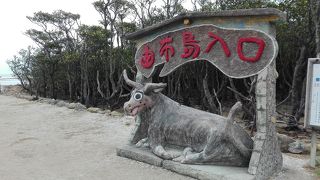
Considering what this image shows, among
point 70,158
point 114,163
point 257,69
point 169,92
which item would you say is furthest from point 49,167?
point 169,92

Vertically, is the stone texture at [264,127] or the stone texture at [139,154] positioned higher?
the stone texture at [264,127]

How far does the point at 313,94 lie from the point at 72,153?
14.2ft

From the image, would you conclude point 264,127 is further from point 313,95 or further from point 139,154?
point 139,154

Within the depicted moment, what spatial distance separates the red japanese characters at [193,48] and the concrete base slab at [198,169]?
1.54 meters

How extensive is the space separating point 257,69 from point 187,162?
1705 millimetres

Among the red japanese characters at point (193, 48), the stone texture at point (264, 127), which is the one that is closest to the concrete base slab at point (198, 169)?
the stone texture at point (264, 127)

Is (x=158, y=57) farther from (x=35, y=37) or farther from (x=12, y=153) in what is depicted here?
(x=35, y=37)

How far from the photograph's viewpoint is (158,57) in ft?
19.9

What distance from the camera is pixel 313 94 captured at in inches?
209

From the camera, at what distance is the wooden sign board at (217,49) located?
4570mm

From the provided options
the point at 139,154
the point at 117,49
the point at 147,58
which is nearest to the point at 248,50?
the point at 147,58

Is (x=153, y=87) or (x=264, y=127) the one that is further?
(x=153, y=87)

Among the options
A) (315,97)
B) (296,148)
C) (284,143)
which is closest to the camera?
(315,97)

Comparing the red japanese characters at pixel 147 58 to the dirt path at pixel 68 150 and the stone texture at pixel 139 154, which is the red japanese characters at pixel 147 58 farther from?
the dirt path at pixel 68 150
